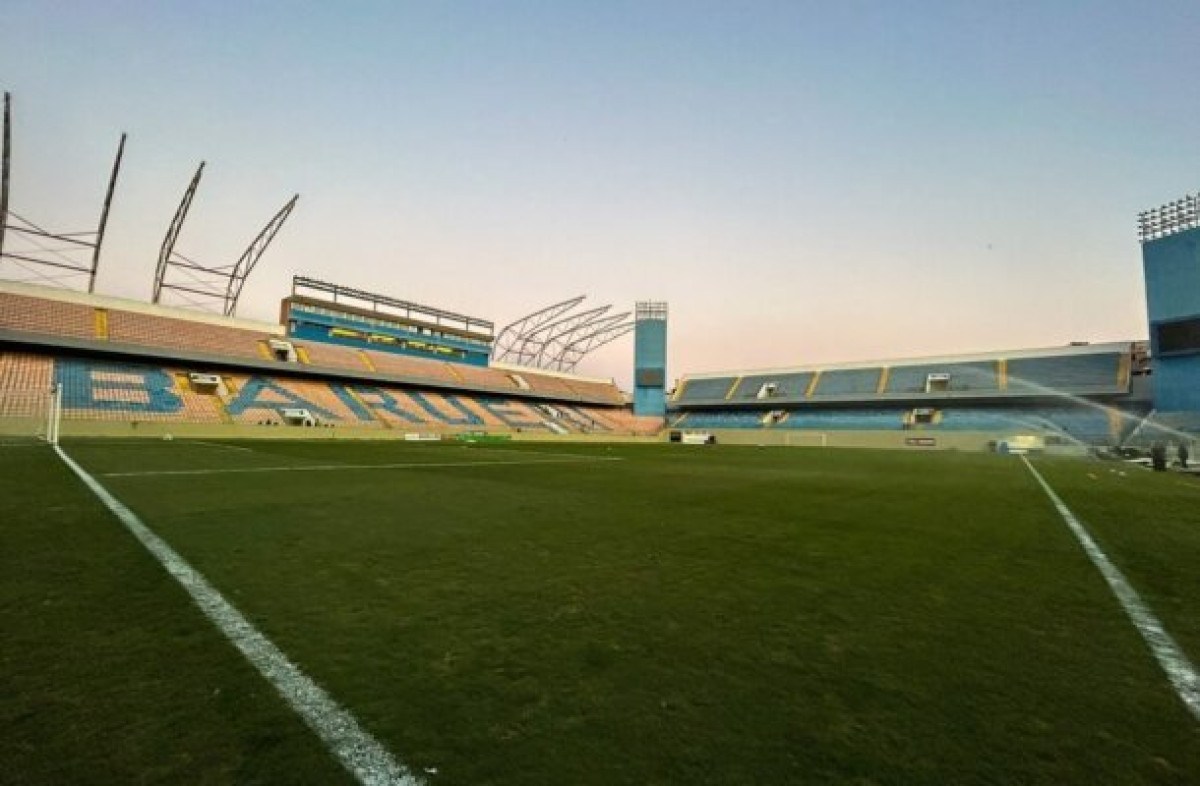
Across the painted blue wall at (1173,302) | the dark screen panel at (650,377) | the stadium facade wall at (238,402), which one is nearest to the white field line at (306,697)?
the stadium facade wall at (238,402)

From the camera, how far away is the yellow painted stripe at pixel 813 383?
185 feet

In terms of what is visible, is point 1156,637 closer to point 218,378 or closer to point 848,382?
point 218,378

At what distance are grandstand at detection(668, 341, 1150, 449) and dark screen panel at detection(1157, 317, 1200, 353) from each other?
5.00 meters

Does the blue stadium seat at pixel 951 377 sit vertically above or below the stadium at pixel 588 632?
above

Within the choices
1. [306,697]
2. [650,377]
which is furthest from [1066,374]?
[306,697]

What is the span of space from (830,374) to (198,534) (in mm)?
59302

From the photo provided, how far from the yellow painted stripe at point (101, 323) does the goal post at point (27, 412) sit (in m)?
6.60

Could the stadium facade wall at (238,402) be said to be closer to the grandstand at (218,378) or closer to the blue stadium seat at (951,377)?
the grandstand at (218,378)

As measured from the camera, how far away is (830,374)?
57094mm

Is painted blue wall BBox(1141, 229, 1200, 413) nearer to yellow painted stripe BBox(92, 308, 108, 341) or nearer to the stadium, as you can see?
the stadium

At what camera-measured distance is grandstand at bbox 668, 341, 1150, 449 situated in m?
40.9

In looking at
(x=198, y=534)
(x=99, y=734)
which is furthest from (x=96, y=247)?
(x=99, y=734)

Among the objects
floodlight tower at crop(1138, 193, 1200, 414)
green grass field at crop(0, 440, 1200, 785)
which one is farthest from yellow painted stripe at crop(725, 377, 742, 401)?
green grass field at crop(0, 440, 1200, 785)

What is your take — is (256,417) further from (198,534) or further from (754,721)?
(754,721)
